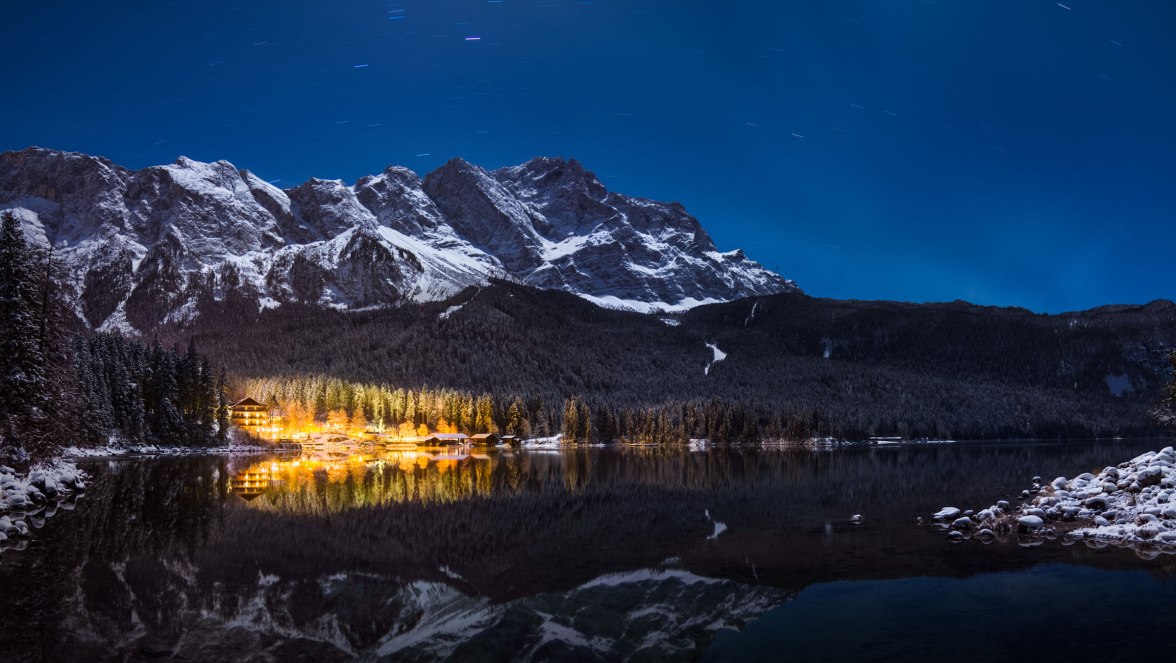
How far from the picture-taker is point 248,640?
14672 mm

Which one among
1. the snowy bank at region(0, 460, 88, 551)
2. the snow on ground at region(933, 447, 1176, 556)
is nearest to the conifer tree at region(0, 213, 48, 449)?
the snowy bank at region(0, 460, 88, 551)

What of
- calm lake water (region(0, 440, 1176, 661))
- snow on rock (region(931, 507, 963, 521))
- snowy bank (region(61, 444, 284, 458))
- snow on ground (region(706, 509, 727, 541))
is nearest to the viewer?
calm lake water (region(0, 440, 1176, 661))

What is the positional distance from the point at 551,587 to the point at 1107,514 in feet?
83.0

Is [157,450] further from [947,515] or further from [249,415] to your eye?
[947,515]

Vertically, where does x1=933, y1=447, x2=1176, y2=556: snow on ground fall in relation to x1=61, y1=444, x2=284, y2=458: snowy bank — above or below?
above

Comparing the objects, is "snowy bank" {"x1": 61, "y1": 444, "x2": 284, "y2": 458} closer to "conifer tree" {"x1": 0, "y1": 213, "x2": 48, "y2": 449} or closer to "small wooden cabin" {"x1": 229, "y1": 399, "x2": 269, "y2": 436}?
"small wooden cabin" {"x1": 229, "y1": 399, "x2": 269, "y2": 436}

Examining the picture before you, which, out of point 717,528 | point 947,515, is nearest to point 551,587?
point 717,528

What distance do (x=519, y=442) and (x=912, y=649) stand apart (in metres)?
141

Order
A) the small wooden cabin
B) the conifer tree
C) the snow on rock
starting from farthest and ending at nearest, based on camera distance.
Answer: the small wooden cabin
the conifer tree
the snow on rock

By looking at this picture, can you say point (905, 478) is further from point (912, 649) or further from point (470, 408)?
point (470, 408)

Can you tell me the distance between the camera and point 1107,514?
29.0m

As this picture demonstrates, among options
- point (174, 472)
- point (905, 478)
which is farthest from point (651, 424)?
point (174, 472)

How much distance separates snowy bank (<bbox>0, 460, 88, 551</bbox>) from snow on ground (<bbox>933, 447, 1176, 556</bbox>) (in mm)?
37310

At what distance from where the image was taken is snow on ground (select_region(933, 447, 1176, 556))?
1018 inches
